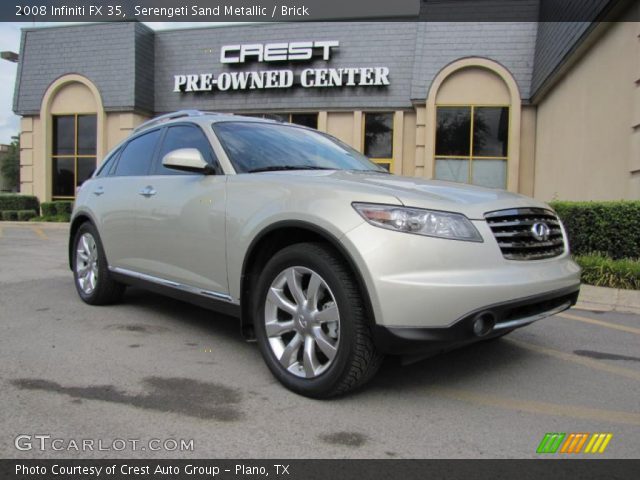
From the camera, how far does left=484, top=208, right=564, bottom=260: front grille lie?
9.59 feet

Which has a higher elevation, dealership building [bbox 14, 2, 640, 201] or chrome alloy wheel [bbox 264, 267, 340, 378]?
dealership building [bbox 14, 2, 640, 201]

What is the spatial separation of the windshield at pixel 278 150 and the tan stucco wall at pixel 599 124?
627cm

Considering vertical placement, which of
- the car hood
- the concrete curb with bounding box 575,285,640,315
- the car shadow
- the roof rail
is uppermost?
the roof rail

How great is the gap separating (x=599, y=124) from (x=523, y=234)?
339 inches

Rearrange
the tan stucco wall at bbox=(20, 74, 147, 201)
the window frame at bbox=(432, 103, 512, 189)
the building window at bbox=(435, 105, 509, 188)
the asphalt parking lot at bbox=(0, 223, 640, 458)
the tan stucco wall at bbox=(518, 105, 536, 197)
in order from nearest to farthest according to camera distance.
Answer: the asphalt parking lot at bbox=(0, 223, 640, 458) < the tan stucco wall at bbox=(518, 105, 536, 197) < the window frame at bbox=(432, 103, 512, 189) < the building window at bbox=(435, 105, 509, 188) < the tan stucco wall at bbox=(20, 74, 147, 201)

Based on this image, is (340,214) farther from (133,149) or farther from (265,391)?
(133,149)

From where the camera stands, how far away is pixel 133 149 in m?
5.09

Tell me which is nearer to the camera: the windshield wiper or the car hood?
the car hood

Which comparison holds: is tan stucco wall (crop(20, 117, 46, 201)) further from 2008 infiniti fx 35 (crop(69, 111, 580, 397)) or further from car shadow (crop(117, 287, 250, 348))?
2008 infiniti fx 35 (crop(69, 111, 580, 397))

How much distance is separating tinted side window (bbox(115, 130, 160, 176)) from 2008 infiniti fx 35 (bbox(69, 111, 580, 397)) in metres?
0.49

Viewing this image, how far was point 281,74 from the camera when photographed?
17.8 meters

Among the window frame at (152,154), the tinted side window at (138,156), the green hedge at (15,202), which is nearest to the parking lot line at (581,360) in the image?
the window frame at (152,154)

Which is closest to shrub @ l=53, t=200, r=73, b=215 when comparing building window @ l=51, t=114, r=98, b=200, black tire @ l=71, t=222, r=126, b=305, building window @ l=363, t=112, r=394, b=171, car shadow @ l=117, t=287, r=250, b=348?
building window @ l=51, t=114, r=98, b=200
